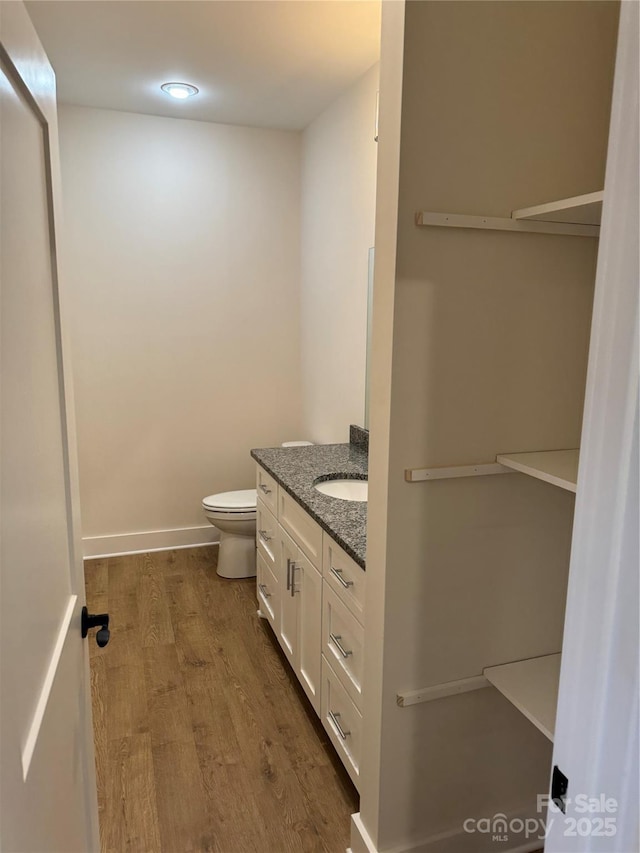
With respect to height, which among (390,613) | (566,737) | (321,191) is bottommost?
(390,613)

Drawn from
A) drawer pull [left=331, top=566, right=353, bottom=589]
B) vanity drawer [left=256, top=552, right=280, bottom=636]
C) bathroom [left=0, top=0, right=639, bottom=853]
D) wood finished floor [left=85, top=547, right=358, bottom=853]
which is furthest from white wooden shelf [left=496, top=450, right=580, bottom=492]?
vanity drawer [left=256, top=552, right=280, bottom=636]

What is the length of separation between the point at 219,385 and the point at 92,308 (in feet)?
2.91

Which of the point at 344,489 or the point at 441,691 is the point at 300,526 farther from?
the point at 441,691

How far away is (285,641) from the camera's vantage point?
262 cm

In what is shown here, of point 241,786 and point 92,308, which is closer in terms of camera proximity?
point 241,786

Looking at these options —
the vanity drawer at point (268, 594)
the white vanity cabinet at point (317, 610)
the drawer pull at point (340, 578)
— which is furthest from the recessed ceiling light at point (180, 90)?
the drawer pull at point (340, 578)

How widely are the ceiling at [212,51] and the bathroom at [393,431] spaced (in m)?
0.02

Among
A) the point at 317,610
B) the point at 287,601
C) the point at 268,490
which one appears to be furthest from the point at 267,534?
the point at 317,610

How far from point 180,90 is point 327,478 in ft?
7.02

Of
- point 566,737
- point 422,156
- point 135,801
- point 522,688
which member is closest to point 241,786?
point 135,801

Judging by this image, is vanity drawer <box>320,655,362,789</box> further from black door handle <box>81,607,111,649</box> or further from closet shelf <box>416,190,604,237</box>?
closet shelf <box>416,190,604,237</box>

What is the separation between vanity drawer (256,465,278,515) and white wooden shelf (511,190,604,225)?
1.59m

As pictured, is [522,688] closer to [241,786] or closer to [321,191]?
[241,786]

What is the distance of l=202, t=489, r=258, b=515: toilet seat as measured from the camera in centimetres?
338
